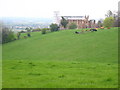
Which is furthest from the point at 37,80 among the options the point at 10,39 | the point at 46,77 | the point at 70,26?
the point at 70,26

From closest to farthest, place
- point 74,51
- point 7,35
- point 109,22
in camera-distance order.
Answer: point 74,51 < point 7,35 < point 109,22

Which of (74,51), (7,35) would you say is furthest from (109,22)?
(74,51)

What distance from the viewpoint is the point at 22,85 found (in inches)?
228

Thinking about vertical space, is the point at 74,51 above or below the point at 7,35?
below

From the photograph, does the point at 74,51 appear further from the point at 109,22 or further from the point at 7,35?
the point at 109,22

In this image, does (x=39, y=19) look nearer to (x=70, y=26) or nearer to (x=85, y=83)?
Result: (x=70, y=26)

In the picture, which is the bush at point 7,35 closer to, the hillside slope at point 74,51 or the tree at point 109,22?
the hillside slope at point 74,51

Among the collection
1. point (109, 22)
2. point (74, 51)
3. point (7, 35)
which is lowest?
point (74, 51)

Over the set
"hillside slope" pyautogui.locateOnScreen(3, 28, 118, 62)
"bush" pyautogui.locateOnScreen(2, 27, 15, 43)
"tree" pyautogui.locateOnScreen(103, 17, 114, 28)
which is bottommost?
"hillside slope" pyautogui.locateOnScreen(3, 28, 118, 62)

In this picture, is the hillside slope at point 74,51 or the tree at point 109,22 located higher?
the tree at point 109,22

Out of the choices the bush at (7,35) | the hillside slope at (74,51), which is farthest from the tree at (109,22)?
the bush at (7,35)

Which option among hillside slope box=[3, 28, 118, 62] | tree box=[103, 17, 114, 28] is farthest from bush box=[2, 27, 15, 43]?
tree box=[103, 17, 114, 28]

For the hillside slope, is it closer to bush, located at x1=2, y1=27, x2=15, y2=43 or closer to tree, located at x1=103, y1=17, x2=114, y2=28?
bush, located at x1=2, y1=27, x2=15, y2=43

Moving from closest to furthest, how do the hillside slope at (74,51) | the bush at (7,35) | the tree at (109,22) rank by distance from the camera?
the hillside slope at (74,51) < the bush at (7,35) < the tree at (109,22)
